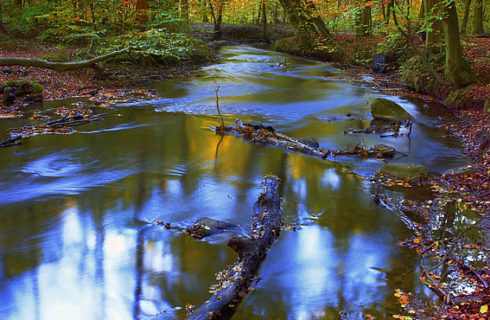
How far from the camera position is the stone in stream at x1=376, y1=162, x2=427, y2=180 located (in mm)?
7867

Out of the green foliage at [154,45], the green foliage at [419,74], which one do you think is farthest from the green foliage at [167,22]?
the green foliage at [419,74]

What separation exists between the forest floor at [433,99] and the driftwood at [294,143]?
6.17 feet

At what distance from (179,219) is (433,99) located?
13.1m

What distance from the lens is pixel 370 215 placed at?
22.0 feet

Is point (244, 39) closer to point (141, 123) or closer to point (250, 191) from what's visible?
point (141, 123)

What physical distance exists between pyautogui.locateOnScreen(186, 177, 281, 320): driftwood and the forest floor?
1852 mm

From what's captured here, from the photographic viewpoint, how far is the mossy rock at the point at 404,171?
7875 mm

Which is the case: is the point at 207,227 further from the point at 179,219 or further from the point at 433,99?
the point at 433,99

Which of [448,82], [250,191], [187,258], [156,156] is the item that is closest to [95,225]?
[187,258]

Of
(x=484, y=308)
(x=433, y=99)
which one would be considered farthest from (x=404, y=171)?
(x=433, y=99)

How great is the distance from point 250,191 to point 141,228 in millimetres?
2399

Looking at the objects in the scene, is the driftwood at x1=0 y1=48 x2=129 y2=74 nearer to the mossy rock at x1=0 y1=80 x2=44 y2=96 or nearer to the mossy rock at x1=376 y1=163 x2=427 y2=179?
the mossy rock at x1=0 y1=80 x2=44 y2=96

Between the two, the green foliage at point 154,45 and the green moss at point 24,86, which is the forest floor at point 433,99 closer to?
the green moss at point 24,86

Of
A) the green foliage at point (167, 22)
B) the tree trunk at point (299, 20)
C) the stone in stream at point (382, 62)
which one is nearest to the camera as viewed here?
the green foliage at point (167, 22)
